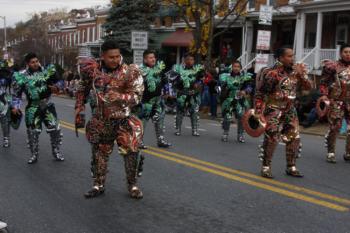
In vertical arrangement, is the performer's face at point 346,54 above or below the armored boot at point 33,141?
above

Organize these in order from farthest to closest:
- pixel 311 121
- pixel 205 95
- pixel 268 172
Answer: pixel 205 95, pixel 311 121, pixel 268 172

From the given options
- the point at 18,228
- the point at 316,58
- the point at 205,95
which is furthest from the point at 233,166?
the point at 316,58

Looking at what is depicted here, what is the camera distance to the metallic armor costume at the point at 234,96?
11258mm

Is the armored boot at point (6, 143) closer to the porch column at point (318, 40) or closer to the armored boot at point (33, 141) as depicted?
the armored boot at point (33, 141)

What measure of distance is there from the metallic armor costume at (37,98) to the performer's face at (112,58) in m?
2.68

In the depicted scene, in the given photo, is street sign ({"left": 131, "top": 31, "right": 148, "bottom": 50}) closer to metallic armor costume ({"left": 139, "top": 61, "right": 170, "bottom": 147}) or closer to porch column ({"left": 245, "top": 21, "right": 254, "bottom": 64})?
porch column ({"left": 245, "top": 21, "right": 254, "bottom": 64})

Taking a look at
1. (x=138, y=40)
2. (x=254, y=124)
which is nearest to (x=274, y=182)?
(x=254, y=124)

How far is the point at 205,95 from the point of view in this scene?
19984 mm

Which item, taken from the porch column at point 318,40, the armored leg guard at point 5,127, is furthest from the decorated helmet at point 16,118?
the porch column at point 318,40

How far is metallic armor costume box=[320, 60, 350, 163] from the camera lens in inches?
348

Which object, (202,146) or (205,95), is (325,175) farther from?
(205,95)

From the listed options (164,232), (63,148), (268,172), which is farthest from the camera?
(63,148)

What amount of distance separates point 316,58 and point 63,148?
15483mm

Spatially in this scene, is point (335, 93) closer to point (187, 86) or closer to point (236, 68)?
point (236, 68)
